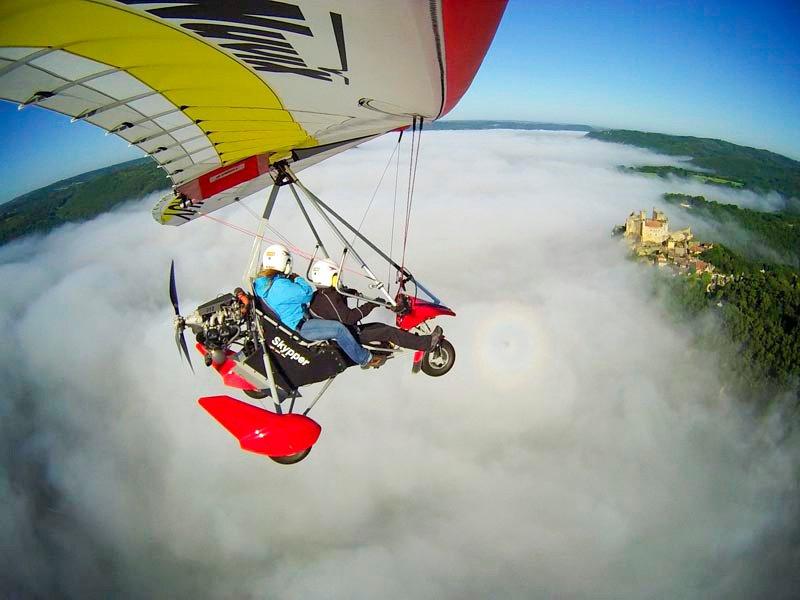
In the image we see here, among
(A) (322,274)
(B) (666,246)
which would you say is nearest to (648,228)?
(B) (666,246)

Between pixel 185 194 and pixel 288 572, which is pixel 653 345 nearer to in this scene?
pixel 288 572

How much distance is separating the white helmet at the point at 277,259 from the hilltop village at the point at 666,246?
59.5 meters

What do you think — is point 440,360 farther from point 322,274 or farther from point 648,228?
point 648,228

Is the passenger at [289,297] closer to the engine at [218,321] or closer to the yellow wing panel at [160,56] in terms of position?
the engine at [218,321]

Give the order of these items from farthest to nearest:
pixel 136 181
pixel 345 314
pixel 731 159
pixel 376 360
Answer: pixel 731 159
pixel 136 181
pixel 376 360
pixel 345 314

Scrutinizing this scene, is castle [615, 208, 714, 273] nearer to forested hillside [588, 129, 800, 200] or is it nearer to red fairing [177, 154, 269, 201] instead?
forested hillside [588, 129, 800, 200]

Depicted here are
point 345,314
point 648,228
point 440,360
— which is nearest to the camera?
point 345,314

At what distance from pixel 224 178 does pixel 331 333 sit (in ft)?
7.72

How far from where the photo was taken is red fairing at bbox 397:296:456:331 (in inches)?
162

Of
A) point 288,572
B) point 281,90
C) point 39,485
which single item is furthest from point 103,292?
point 281,90

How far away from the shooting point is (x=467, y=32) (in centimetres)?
128

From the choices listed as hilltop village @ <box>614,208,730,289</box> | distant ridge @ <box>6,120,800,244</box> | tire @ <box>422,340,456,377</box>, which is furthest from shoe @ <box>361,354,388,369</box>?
hilltop village @ <box>614,208,730,289</box>

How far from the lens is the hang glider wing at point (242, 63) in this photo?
123 cm

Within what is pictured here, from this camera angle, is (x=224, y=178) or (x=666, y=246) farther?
(x=666, y=246)
